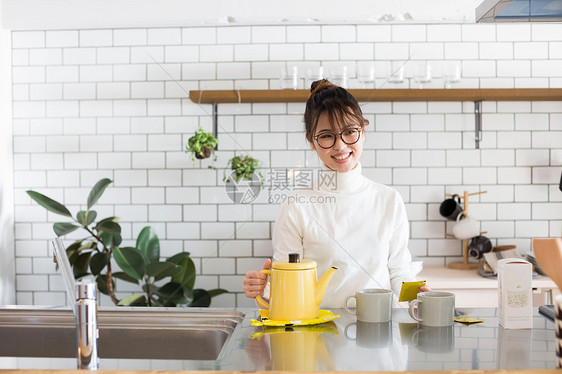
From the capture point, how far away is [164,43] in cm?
357

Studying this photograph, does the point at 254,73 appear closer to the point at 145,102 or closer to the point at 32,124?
the point at 145,102

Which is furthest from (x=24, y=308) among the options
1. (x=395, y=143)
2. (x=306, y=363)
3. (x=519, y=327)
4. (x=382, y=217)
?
(x=395, y=143)

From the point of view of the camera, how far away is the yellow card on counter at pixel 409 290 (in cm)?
156

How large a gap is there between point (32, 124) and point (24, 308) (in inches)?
84.8

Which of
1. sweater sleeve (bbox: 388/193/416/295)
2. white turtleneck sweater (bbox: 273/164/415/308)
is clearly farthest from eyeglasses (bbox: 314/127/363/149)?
sweater sleeve (bbox: 388/193/416/295)

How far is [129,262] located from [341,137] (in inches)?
68.4

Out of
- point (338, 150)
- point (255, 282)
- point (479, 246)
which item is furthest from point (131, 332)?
point (479, 246)

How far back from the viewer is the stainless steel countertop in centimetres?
115

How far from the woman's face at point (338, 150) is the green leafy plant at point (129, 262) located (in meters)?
1.52

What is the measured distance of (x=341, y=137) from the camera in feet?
5.94

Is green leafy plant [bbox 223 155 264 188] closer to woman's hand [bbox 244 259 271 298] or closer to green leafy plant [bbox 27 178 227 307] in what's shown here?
green leafy plant [bbox 27 178 227 307]

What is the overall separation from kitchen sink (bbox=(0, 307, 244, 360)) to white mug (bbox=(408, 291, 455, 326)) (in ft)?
1.67

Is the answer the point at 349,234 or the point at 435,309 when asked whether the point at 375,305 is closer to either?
the point at 435,309

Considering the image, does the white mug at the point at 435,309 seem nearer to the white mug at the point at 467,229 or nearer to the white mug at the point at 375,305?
the white mug at the point at 375,305
